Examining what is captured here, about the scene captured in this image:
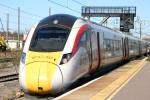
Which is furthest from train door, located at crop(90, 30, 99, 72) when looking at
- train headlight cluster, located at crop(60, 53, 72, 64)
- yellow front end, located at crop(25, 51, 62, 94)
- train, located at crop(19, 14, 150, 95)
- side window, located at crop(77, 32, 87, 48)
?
yellow front end, located at crop(25, 51, 62, 94)

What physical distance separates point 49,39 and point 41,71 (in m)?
1.98

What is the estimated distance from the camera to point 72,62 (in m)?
15.7

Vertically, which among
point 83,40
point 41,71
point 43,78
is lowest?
point 43,78

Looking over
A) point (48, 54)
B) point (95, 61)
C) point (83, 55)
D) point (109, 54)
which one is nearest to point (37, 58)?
point (48, 54)

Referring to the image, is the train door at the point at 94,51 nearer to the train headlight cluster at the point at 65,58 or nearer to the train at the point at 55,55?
the train at the point at 55,55

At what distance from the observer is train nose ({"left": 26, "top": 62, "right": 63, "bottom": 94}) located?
47.8 ft

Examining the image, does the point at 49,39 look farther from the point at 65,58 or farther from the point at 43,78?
the point at 43,78

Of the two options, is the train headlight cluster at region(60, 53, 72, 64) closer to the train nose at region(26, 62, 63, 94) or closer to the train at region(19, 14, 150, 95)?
the train at region(19, 14, 150, 95)

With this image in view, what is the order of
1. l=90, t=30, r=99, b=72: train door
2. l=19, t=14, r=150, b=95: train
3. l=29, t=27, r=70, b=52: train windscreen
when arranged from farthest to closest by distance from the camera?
l=90, t=30, r=99, b=72: train door, l=29, t=27, r=70, b=52: train windscreen, l=19, t=14, r=150, b=95: train

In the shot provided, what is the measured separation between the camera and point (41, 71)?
14758 mm

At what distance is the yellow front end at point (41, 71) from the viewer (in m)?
14.6

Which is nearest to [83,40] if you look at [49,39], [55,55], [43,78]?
[49,39]

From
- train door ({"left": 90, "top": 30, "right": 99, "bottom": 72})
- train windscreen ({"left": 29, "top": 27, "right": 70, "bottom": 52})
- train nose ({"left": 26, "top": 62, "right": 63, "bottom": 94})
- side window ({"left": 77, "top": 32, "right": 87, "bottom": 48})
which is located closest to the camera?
train nose ({"left": 26, "top": 62, "right": 63, "bottom": 94})

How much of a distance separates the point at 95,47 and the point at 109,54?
557 centimetres
